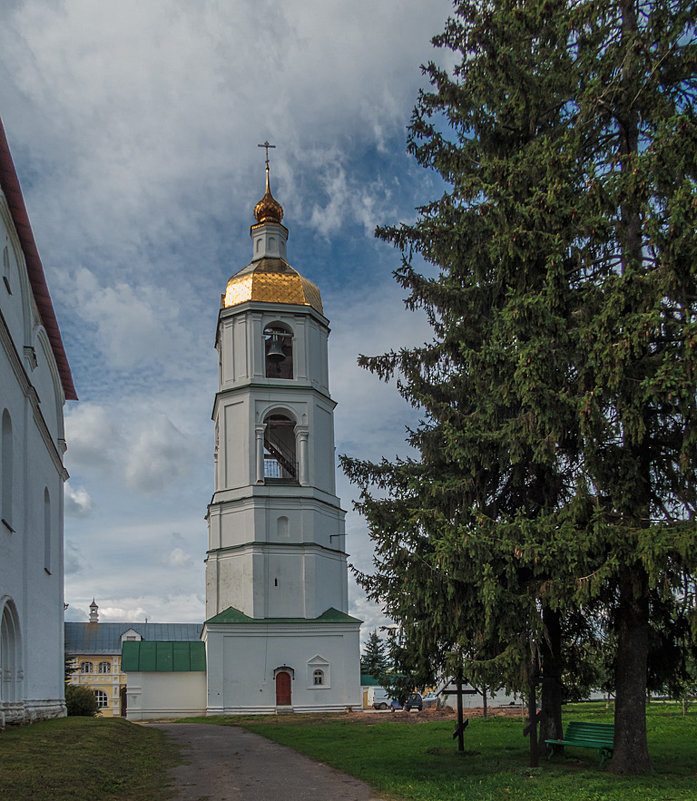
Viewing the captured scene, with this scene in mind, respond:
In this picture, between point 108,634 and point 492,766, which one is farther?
point 108,634

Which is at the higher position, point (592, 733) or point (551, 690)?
point (551, 690)

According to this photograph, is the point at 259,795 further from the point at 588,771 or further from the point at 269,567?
the point at 269,567

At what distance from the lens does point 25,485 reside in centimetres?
2030

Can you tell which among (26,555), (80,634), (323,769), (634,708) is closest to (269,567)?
(26,555)

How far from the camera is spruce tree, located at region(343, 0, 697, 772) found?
10.5m

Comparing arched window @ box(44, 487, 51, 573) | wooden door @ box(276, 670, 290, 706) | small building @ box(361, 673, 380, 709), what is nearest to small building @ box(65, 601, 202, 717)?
small building @ box(361, 673, 380, 709)

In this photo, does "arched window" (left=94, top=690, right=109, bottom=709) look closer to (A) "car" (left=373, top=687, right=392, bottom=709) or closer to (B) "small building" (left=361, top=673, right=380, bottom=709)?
(B) "small building" (left=361, top=673, right=380, bottom=709)

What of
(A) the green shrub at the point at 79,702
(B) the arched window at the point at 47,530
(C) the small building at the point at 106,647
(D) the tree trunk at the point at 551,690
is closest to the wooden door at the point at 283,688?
(A) the green shrub at the point at 79,702

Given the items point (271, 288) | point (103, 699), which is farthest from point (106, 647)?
point (271, 288)

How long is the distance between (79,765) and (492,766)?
5904 millimetres

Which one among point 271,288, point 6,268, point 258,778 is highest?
point 271,288

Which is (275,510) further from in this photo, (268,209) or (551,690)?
(551,690)

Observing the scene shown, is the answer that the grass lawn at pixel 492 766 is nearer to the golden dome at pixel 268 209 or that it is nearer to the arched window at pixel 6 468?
the arched window at pixel 6 468

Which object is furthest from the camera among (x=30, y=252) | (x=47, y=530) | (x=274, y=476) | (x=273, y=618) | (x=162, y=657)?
(x=274, y=476)
